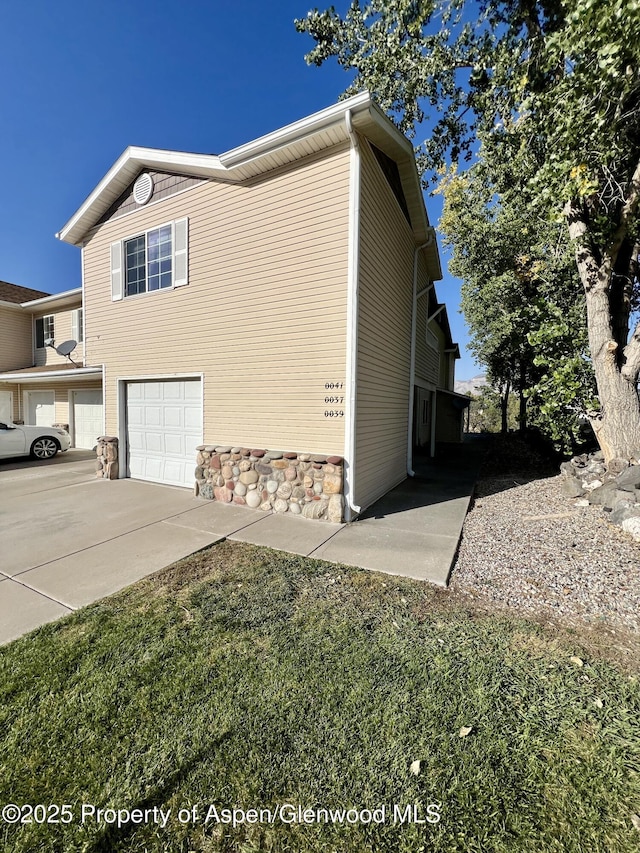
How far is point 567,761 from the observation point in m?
1.79

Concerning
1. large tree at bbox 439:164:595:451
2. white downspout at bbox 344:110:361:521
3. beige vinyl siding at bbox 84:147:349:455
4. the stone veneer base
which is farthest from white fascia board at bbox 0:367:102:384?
large tree at bbox 439:164:595:451

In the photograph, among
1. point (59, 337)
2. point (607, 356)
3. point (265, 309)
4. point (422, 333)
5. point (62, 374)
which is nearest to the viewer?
point (265, 309)

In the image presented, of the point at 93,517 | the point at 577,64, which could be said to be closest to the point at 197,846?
the point at 93,517

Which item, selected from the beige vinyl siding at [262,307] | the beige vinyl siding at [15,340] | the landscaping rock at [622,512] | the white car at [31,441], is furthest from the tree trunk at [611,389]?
the beige vinyl siding at [15,340]

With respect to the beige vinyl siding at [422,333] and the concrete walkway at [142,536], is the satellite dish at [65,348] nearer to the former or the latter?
the concrete walkway at [142,536]

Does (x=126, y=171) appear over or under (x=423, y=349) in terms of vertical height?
over

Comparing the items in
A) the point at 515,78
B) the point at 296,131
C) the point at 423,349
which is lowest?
the point at 423,349

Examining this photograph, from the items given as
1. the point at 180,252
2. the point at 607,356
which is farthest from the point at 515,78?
the point at 180,252

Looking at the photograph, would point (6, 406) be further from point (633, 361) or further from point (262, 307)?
point (633, 361)

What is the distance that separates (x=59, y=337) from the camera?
13.8 metres

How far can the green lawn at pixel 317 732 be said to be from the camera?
1519 millimetres

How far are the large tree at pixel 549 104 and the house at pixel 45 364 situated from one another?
37.4 feet

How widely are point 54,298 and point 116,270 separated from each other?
6931 millimetres

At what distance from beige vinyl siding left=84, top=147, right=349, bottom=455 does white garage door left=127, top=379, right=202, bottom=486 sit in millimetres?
397
